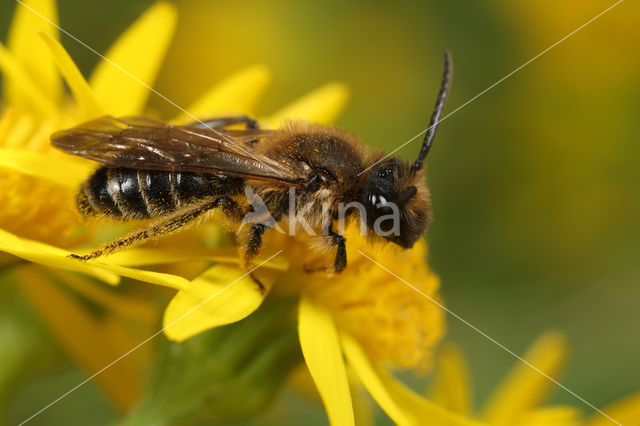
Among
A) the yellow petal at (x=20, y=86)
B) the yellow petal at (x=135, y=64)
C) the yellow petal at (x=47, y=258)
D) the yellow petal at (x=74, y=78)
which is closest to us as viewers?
the yellow petal at (x=47, y=258)

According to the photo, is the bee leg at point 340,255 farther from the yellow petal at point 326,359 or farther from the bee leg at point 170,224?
the bee leg at point 170,224

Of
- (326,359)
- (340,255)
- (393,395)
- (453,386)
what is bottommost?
(453,386)

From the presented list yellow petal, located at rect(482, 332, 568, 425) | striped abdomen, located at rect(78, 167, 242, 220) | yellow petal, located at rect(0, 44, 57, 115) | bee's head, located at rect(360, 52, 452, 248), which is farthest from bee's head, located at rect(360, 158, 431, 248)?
yellow petal, located at rect(0, 44, 57, 115)

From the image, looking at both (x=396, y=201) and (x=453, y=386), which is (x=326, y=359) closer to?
(x=396, y=201)

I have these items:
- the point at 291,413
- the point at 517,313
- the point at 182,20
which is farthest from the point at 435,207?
the point at 182,20

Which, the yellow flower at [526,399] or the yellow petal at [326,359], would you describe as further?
the yellow flower at [526,399]

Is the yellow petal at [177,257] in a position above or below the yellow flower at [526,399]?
above

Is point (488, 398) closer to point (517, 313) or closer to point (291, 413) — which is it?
point (517, 313)

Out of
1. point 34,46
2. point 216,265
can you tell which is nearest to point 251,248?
point 216,265

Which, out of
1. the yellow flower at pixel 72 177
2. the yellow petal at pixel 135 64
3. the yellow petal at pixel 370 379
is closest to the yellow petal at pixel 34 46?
the yellow flower at pixel 72 177
